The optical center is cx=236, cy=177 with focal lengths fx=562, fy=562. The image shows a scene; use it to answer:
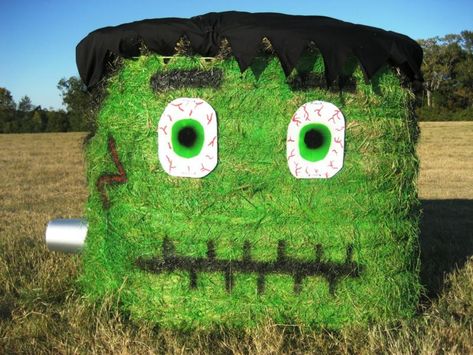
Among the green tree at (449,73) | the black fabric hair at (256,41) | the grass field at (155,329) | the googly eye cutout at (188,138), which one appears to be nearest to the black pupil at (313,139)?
the black fabric hair at (256,41)

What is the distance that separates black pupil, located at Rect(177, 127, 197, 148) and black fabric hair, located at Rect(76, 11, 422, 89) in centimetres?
44

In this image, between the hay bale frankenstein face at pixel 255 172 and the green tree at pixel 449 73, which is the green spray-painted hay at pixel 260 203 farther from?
the green tree at pixel 449 73

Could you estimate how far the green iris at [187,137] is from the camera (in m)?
3.23

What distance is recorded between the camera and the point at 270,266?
3281 mm

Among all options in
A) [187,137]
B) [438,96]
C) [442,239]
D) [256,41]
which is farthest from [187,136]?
[438,96]

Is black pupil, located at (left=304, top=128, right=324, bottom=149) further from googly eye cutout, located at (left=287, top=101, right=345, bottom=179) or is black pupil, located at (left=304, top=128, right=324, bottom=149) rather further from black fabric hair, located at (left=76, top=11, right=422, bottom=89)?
black fabric hair, located at (left=76, top=11, right=422, bottom=89)

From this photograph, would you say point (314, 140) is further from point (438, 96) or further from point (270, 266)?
point (438, 96)

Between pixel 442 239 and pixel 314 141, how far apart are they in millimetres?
3306

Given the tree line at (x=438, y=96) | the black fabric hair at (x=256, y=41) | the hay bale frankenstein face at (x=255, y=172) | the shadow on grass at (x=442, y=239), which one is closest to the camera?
the black fabric hair at (x=256, y=41)

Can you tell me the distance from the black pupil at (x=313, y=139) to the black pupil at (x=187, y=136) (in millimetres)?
646

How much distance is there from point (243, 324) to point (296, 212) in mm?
743

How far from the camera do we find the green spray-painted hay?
3.19 metres

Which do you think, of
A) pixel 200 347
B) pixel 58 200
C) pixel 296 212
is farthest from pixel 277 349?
pixel 58 200

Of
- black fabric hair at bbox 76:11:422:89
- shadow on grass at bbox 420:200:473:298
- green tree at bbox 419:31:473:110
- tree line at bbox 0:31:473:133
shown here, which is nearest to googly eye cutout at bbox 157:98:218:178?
black fabric hair at bbox 76:11:422:89
